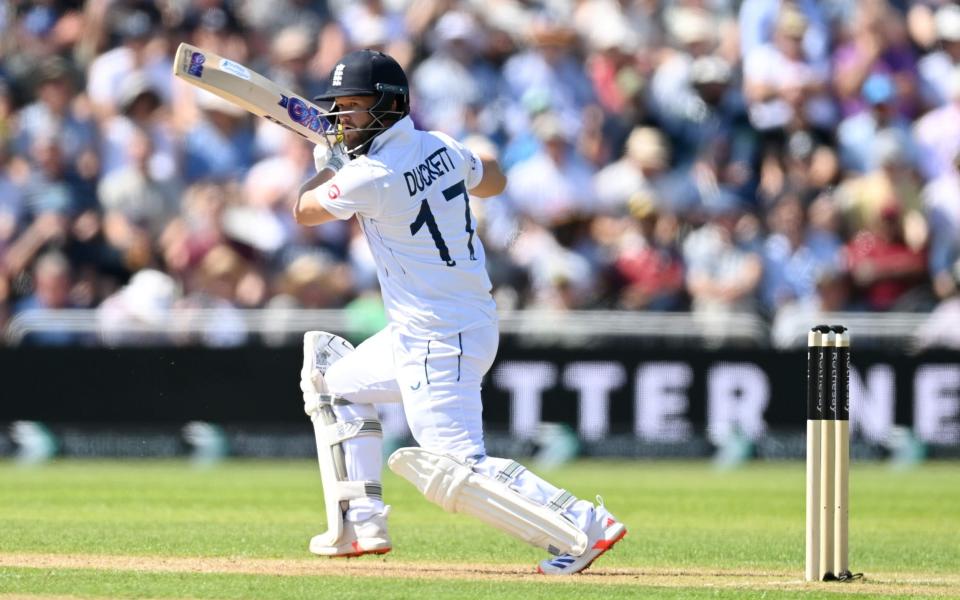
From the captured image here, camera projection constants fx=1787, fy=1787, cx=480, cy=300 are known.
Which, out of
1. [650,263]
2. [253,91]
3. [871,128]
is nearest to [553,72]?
[650,263]

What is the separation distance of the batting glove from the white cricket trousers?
2.37 ft

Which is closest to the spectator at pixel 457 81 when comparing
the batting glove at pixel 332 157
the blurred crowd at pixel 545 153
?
the blurred crowd at pixel 545 153

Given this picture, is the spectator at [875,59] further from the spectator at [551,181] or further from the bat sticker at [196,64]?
the bat sticker at [196,64]

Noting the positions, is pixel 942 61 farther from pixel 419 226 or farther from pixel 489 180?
pixel 419 226

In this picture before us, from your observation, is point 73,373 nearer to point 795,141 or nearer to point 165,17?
point 165,17

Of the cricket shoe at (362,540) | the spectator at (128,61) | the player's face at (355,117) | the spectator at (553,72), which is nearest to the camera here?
the player's face at (355,117)

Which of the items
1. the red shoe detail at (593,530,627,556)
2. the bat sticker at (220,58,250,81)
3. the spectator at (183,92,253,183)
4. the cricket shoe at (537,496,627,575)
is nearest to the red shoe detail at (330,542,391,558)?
the cricket shoe at (537,496,627,575)

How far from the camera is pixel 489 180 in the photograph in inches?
308

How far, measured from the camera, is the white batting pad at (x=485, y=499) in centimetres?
718

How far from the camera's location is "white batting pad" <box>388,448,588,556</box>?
7184 millimetres

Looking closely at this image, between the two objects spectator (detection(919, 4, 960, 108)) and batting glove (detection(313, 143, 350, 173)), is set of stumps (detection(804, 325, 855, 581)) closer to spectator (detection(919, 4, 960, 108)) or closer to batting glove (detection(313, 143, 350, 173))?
batting glove (detection(313, 143, 350, 173))

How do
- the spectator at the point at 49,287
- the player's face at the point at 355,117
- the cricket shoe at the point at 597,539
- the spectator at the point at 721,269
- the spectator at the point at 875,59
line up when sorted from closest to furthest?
the cricket shoe at the point at 597,539 → the player's face at the point at 355,117 → the spectator at the point at 721,269 → the spectator at the point at 49,287 → the spectator at the point at 875,59

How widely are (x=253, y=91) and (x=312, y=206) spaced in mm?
1034

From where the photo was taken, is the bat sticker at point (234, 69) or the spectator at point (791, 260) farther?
the spectator at point (791, 260)
